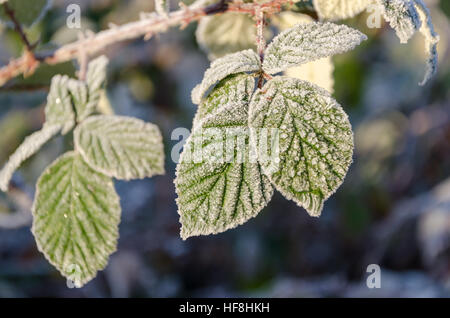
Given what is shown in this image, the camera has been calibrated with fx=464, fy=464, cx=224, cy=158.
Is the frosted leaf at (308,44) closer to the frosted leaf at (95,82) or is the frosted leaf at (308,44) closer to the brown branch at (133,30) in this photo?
the brown branch at (133,30)

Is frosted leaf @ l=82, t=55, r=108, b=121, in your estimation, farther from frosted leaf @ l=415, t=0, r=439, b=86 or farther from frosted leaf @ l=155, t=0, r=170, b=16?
frosted leaf @ l=415, t=0, r=439, b=86

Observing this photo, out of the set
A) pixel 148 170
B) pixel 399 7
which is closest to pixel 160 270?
pixel 148 170

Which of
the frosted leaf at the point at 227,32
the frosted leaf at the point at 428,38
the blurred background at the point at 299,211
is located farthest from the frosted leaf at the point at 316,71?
the blurred background at the point at 299,211

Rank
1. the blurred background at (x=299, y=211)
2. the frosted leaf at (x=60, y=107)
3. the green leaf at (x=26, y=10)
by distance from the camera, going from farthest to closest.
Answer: the blurred background at (x=299, y=211)
the green leaf at (x=26, y=10)
the frosted leaf at (x=60, y=107)

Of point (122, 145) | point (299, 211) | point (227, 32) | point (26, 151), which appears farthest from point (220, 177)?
point (299, 211)
